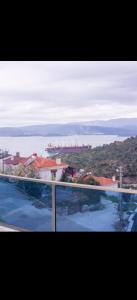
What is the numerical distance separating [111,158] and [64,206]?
2.31ft

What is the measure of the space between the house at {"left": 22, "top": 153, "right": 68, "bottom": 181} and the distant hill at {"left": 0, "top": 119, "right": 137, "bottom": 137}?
0.26 m

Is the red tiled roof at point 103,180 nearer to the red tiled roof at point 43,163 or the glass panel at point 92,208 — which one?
the glass panel at point 92,208

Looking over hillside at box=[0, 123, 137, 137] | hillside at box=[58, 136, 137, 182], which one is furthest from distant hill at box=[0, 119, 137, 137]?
hillside at box=[58, 136, 137, 182]

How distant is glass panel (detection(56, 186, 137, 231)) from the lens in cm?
346

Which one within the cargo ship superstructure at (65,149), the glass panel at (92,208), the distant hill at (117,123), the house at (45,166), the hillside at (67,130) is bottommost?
the glass panel at (92,208)

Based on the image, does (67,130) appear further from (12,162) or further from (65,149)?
(12,162)

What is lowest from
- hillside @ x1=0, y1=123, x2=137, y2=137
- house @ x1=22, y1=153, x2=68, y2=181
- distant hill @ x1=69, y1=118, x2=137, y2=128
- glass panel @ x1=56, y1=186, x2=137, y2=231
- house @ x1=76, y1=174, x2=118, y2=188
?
glass panel @ x1=56, y1=186, x2=137, y2=231

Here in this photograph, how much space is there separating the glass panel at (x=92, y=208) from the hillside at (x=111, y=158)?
0.22 metres

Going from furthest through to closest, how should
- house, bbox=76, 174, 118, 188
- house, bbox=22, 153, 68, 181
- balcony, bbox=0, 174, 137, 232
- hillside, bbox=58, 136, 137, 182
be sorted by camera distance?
house, bbox=22, 153, 68, 181 < hillside, bbox=58, 136, 137, 182 < balcony, bbox=0, 174, 137, 232 < house, bbox=76, 174, 118, 188

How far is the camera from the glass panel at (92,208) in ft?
11.4

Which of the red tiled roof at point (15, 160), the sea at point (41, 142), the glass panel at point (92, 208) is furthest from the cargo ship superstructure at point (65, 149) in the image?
the glass panel at point (92, 208)

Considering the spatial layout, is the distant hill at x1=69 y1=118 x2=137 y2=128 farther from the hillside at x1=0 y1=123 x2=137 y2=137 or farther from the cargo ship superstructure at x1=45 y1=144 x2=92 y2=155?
the cargo ship superstructure at x1=45 y1=144 x2=92 y2=155
